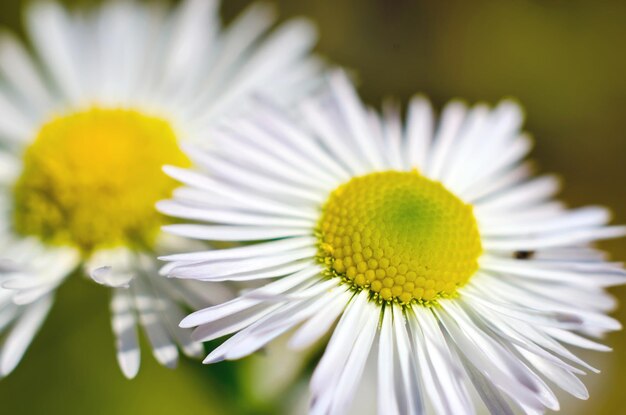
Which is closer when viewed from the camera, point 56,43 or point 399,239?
point 399,239

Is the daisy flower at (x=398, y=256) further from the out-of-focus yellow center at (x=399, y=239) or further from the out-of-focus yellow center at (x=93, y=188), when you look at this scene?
the out-of-focus yellow center at (x=93, y=188)

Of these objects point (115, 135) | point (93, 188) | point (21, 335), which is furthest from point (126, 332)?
point (115, 135)

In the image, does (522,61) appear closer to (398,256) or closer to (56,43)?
(56,43)

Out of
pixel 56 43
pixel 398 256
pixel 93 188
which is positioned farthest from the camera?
pixel 56 43

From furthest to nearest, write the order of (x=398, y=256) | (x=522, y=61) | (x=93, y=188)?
(x=522, y=61) → (x=93, y=188) → (x=398, y=256)

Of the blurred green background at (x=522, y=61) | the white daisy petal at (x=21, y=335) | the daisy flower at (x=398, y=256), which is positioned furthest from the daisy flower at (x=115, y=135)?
the blurred green background at (x=522, y=61)

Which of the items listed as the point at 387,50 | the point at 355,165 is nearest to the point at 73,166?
the point at 355,165
